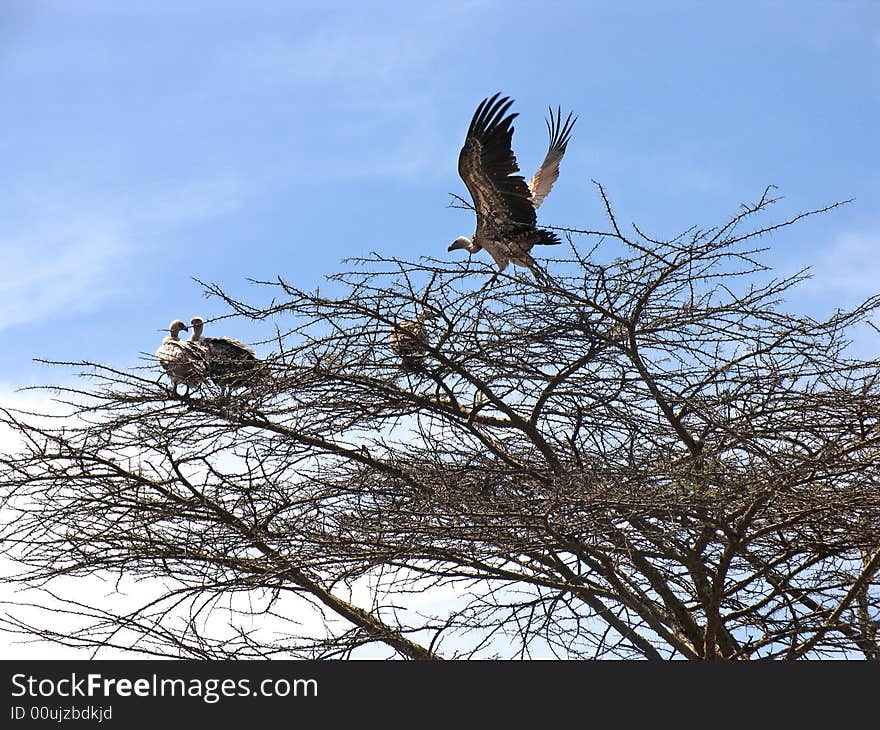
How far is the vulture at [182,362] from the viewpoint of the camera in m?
7.95

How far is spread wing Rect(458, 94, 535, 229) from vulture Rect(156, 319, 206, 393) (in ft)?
9.22

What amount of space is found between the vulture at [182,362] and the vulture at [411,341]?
1483mm

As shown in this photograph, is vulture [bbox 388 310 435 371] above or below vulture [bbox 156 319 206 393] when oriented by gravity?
below

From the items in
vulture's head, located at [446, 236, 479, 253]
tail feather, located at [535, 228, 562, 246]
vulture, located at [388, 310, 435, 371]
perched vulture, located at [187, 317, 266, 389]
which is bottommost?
vulture, located at [388, 310, 435, 371]

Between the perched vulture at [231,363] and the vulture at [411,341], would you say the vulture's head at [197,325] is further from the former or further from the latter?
the vulture at [411,341]

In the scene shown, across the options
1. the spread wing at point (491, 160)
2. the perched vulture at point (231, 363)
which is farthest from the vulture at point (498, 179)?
the perched vulture at point (231, 363)

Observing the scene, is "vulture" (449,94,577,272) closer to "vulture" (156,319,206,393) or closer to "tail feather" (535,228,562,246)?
"tail feather" (535,228,562,246)

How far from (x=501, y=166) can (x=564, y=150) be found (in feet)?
11.8

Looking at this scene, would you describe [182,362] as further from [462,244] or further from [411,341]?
[462,244]

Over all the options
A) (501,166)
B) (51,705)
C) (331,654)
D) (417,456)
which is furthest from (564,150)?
(51,705)

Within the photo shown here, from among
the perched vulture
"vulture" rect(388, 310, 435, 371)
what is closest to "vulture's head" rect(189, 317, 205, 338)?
the perched vulture

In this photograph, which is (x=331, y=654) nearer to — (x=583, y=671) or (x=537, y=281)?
(x=583, y=671)

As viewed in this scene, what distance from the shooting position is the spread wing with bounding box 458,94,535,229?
9672 millimetres

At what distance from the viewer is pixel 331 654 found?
738cm
